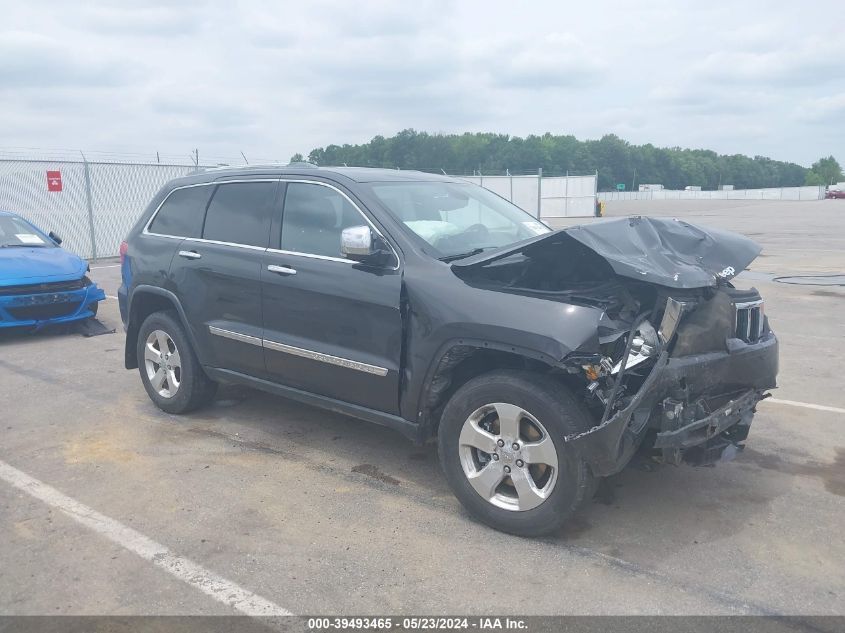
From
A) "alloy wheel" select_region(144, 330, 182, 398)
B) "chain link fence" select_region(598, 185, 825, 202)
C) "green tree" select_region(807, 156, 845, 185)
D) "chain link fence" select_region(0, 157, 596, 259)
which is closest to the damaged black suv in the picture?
"alloy wheel" select_region(144, 330, 182, 398)

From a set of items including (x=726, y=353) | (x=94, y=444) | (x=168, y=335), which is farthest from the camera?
(x=168, y=335)

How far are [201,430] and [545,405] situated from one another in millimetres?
2977

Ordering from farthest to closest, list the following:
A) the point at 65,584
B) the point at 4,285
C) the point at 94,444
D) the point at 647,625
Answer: the point at 4,285
the point at 94,444
the point at 65,584
the point at 647,625

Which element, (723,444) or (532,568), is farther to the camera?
(723,444)

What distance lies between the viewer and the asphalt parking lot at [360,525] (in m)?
3.25

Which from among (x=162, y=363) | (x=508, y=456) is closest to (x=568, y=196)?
(x=162, y=363)

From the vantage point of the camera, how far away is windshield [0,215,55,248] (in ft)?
29.9

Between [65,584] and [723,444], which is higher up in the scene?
[723,444]

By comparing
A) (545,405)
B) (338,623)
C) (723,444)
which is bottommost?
(338,623)

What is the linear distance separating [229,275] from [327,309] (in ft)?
3.27

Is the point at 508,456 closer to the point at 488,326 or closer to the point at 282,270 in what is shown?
the point at 488,326

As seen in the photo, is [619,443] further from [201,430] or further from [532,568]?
[201,430]

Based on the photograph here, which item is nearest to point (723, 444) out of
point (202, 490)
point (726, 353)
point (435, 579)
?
point (726, 353)

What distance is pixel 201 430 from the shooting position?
5445 mm
